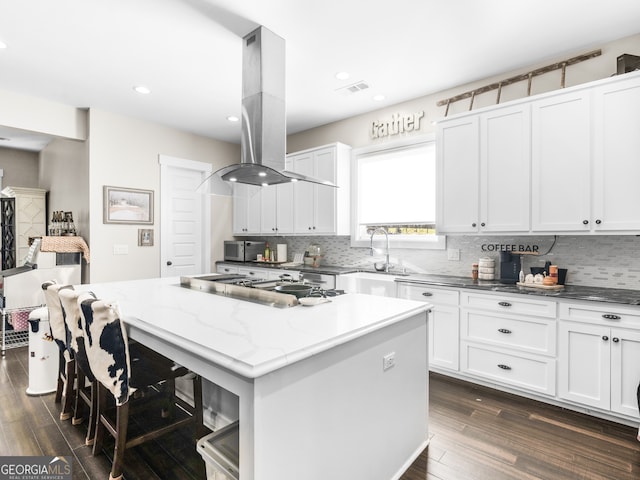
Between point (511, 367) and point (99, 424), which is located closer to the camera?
point (99, 424)

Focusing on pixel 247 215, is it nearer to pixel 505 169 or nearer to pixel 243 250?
pixel 243 250

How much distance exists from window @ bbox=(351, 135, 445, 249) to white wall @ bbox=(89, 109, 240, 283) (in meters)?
2.72

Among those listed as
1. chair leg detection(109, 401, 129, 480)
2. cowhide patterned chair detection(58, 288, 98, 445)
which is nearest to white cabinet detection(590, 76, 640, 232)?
chair leg detection(109, 401, 129, 480)

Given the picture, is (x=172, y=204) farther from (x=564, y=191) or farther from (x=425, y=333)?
(x=564, y=191)

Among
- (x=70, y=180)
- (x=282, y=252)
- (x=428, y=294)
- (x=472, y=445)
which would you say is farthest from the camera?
(x=282, y=252)

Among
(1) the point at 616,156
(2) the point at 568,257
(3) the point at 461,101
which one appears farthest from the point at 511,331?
(3) the point at 461,101

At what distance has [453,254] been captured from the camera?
3.62 meters

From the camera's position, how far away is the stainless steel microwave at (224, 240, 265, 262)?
5.29 m

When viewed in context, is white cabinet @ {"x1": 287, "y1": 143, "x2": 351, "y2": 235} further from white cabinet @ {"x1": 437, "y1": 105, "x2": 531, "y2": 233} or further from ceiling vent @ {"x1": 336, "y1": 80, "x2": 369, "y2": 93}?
white cabinet @ {"x1": 437, "y1": 105, "x2": 531, "y2": 233}

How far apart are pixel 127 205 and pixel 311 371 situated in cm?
411

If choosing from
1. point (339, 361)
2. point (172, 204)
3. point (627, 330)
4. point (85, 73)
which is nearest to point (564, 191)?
point (627, 330)

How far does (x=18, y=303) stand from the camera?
148 inches

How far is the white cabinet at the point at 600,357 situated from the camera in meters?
2.27

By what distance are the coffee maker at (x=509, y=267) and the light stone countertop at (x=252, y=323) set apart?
1.48 m
